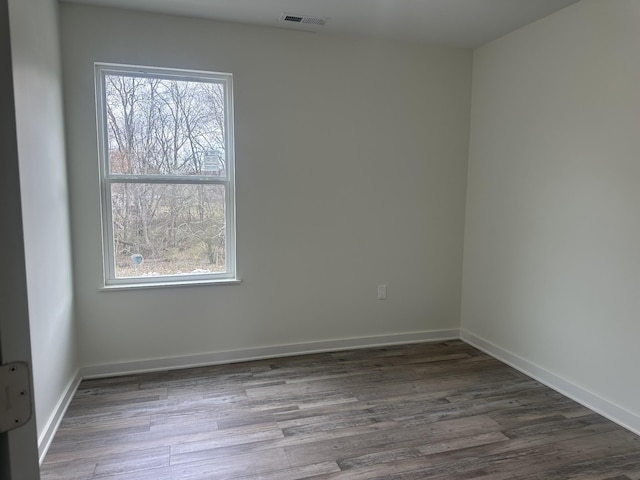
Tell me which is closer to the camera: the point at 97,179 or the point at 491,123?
the point at 97,179

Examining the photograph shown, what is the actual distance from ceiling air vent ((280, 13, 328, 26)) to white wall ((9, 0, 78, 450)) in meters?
1.50

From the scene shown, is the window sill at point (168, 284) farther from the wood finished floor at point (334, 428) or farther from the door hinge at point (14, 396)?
the door hinge at point (14, 396)

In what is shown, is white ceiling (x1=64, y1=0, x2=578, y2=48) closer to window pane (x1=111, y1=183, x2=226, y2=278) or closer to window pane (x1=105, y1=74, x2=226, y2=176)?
window pane (x1=105, y1=74, x2=226, y2=176)

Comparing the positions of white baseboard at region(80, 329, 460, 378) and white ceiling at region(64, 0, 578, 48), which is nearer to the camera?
white ceiling at region(64, 0, 578, 48)

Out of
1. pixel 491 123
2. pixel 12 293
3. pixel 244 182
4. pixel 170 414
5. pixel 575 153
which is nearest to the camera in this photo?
pixel 12 293

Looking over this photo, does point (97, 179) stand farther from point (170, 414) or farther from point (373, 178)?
point (373, 178)

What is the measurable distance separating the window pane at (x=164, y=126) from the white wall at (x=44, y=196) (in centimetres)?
39

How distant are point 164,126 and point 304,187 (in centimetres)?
117

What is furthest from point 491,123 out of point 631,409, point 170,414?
point 170,414

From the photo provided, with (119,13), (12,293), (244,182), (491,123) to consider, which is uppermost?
(119,13)

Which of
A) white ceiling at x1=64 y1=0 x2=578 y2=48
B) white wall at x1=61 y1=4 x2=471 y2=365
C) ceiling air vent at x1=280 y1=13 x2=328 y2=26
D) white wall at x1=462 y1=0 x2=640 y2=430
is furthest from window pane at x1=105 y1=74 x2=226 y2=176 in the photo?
white wall at x1=462 y1=0 x2=640 y2=430

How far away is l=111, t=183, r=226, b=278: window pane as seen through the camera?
10.1ft

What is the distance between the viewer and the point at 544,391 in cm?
289

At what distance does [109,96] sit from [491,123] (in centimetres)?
305
